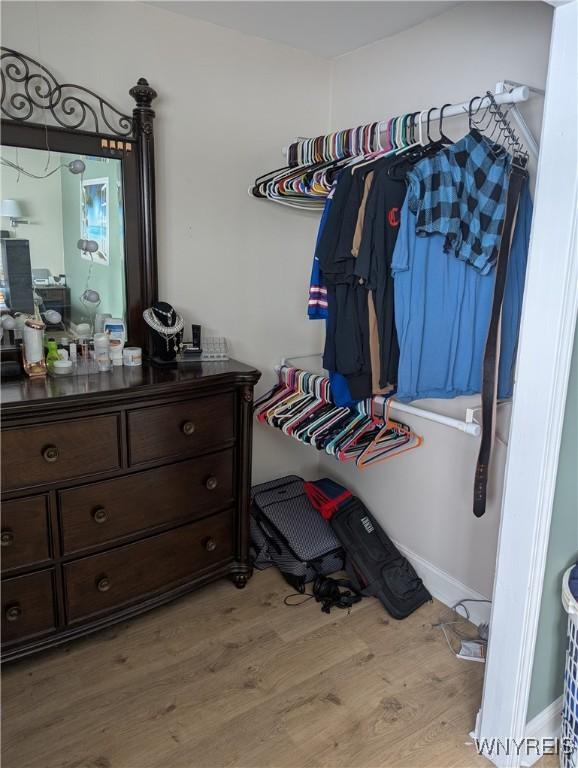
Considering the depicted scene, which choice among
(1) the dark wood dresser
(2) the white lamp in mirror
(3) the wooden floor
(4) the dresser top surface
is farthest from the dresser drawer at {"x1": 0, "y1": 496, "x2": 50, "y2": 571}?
(2) the white lamp in mirror

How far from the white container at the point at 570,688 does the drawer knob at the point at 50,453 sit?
1.56 meters

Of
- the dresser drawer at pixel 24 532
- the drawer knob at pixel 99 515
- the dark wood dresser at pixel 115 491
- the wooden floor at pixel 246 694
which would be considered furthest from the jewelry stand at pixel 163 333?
the wooden floor at pixel 246 694

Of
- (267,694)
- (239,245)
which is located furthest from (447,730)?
(239,245)

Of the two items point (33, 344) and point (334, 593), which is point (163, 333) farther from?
point (334, 593)

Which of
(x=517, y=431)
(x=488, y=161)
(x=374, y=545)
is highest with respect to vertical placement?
(x=488, y=161)

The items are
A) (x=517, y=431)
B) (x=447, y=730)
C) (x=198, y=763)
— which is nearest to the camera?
(x=517, y=431)

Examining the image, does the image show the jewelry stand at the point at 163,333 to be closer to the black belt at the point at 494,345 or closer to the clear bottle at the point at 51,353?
the clear bottle at the point at 51,353

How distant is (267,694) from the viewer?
1927 mm

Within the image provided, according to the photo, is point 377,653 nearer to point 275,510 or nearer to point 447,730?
point 447,730

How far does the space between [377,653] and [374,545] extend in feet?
1.68

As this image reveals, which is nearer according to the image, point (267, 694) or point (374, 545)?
point (267, 694)

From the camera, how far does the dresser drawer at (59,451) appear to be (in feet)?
5.82

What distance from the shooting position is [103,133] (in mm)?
2156

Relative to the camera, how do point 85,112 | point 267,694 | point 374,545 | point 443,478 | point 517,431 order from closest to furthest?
point 517,431 → point 267,694 → point 85,112 → point 443,478 → point 374,545
